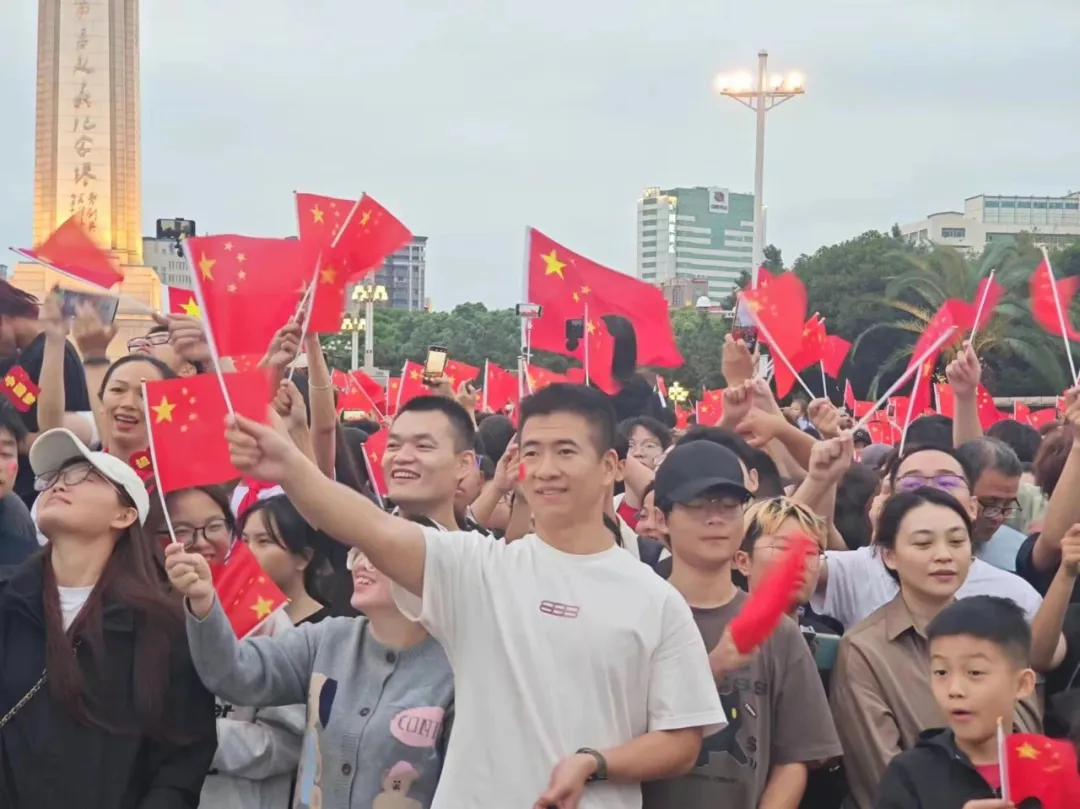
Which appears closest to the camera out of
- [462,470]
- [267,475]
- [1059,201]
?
[267,475]

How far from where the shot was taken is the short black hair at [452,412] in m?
4.46

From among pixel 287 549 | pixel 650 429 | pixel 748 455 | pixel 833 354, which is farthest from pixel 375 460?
pixel 833 354

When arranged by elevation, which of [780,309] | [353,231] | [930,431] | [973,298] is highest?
[973,298]

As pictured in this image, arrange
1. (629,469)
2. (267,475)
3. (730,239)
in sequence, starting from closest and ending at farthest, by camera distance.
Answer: (267,475)
(629,469)
(730,239)

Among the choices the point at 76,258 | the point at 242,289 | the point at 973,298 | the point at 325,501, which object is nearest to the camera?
the point at 325,501

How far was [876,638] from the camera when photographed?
404 centimetres

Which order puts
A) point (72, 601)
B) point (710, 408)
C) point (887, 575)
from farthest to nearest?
point (710, 408)
point (887, 575)
point (72, 601)

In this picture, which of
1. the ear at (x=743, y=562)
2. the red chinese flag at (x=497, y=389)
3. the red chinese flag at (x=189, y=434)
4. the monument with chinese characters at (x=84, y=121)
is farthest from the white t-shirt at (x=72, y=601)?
the monument with chinese characters at (x=84, y=121)

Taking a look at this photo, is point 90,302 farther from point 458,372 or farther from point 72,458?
point 458,372

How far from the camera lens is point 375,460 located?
6.97 meters

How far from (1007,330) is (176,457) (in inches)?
1255

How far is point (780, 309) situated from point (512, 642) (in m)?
5.57

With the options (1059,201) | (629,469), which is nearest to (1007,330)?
(629,469)

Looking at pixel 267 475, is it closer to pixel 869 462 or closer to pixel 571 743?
pixel 571 743
